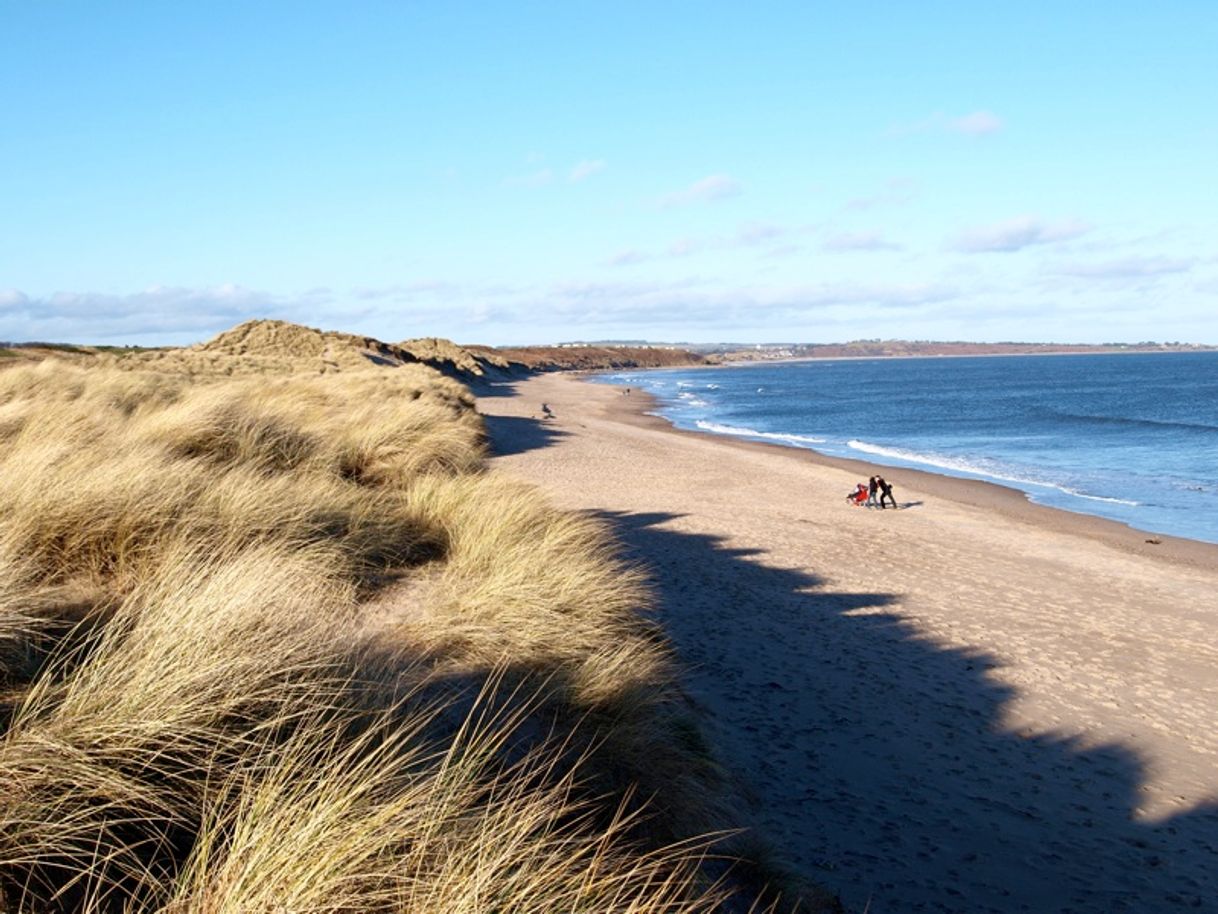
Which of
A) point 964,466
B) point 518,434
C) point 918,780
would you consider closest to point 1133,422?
point 964,466

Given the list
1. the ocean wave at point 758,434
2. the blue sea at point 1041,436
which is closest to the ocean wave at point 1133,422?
the blue sea at point 1041,436

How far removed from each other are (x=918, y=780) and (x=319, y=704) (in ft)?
15.0

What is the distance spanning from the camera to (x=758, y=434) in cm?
3969

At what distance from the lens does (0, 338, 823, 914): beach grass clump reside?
2.62 meters

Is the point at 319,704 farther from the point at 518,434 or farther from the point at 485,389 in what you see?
the point at 485,389

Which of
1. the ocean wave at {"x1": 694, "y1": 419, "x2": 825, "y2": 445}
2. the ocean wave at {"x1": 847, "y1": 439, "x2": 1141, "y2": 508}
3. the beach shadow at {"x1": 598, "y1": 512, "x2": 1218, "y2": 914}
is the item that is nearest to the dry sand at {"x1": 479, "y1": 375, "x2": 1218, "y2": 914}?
the beach shadow at {"x1": 598, "y1": 512, "x2": 1218, "y2": 914}

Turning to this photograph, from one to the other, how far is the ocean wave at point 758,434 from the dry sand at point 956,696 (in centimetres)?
2044

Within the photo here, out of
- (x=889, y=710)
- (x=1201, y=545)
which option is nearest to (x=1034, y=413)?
(x=1201, y=545)

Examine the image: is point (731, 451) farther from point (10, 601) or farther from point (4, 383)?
point (10, 601)

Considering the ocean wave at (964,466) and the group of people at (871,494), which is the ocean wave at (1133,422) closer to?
the ocean wave at (964,466)

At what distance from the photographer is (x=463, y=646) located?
514cm

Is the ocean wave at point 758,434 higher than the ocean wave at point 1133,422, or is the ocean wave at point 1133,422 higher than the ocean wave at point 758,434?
the ocean wave at point 1133,422

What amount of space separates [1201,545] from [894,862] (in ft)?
47.1

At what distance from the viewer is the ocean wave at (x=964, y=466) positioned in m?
22.8
